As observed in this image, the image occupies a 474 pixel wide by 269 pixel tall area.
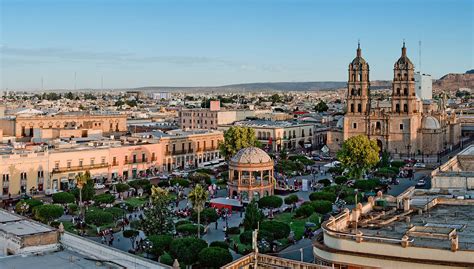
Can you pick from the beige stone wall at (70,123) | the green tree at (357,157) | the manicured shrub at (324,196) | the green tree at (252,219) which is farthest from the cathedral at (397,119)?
the green tree at (252,219)

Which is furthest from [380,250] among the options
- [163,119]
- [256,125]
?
[163,119]

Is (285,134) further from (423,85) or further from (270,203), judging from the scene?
(423,85)

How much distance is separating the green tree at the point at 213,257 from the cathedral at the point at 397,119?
48.0 m

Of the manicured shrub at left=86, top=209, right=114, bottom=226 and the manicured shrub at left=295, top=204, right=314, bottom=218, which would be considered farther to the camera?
the manicured shrub at left=295, top=204, right=314, bottom=218

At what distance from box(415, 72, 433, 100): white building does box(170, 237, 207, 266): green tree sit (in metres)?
119

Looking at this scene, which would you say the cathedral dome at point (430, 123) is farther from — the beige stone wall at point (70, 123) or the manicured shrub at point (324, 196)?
the beige stone wall at point (70, 123)

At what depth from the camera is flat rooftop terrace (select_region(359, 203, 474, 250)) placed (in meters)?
19.3

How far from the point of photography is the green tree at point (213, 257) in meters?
25.8

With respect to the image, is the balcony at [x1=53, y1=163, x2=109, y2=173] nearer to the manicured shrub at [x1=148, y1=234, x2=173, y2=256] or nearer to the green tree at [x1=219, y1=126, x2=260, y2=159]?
the green tree at [x1=219, y1=126, x2=260, y2=159]

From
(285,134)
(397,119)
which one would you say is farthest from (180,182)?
(285,134)

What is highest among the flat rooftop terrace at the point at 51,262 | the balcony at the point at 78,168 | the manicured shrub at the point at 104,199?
the flat rooftop terrace at the point at 51,262

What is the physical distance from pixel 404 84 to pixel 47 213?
155 feet

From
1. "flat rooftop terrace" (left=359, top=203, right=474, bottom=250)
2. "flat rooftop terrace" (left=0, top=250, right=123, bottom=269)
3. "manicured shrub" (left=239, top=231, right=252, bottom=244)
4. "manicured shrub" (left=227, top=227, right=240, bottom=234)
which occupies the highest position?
"flat rooftop terrace" (left=359, top=203, right=474, bottom=250)

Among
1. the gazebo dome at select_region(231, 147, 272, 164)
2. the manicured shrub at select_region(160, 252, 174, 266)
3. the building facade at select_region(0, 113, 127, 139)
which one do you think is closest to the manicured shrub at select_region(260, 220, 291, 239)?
the manicured shrub at select_region(160, 252, 174, 266)
